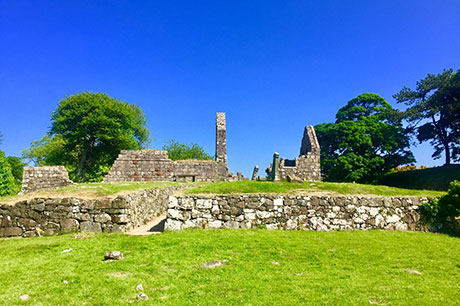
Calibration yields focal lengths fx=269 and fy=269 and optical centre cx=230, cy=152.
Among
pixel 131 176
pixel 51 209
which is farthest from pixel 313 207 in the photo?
pixel 131 176

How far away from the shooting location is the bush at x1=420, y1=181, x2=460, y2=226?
10.4 m

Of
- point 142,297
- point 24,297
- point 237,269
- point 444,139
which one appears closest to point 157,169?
point 237,269

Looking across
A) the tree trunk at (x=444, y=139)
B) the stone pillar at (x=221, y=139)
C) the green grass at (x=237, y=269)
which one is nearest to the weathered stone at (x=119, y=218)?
the green grass at (x=237, y=269)

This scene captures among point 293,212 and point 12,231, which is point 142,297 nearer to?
point 293,212

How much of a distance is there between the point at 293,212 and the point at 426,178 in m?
29.6

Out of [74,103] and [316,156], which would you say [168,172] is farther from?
[74,103]

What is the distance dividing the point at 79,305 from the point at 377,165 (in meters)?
37.5

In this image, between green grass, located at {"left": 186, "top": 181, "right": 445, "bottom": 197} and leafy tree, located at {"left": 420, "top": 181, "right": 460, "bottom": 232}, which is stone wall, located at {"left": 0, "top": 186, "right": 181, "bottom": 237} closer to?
green grass, located at {"left": 186, "top": 181, "right": 445, "bottom": 197}

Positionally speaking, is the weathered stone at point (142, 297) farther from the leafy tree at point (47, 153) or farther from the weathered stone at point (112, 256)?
the leafy tree at point (47, 153)

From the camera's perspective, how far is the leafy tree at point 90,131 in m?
35.7

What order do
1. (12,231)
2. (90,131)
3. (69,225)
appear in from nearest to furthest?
(12,231) < (69,225) < (90,131)

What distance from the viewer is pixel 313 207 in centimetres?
1080

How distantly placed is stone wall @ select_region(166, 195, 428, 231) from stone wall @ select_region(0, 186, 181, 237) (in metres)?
1.96

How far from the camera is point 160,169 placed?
21750 millimetres
